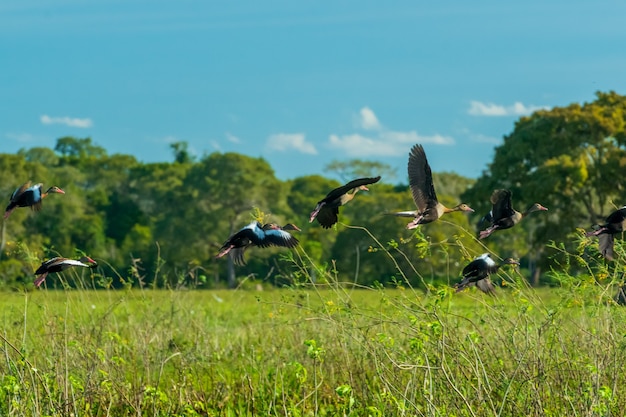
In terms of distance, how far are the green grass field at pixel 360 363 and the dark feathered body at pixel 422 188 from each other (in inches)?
21.4

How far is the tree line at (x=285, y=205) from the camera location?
2980 centimetres

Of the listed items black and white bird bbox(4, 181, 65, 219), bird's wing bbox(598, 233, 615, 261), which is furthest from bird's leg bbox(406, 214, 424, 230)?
black and white bird bbox(4, 181, 65, 219)

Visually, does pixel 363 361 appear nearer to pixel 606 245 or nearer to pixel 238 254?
pixel 238 254

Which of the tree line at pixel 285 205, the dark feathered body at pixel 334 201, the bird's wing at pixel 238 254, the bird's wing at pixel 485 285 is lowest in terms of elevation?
the bird's wing at pixel 485 285

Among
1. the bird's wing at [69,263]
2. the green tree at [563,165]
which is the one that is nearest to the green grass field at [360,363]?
the bird's wing at [69,263]

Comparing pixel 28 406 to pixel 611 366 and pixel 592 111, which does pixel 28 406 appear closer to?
pixel 611 366

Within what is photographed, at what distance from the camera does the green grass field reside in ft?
21.4

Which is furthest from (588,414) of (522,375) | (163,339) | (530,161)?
(530,161)

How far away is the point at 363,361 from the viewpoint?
7762 millimetres

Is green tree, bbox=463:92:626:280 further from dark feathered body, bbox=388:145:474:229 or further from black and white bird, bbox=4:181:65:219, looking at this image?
black and white bird, bbox=4:181:65:219

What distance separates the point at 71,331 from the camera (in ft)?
32.5

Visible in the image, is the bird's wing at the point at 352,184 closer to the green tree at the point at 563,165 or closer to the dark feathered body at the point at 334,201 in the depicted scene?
the dark feathered body at the point at 334,201

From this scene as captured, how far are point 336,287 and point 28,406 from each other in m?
2.43

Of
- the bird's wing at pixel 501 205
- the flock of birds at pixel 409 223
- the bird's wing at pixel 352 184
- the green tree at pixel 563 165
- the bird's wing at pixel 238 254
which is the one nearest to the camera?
the bird's wing at pixel 352 184
